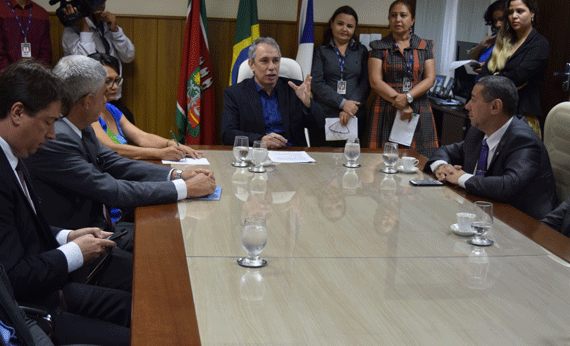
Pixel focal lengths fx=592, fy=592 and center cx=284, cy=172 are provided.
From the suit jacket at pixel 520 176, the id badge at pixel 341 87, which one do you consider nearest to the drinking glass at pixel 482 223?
the suit jacket at pixel 520 176

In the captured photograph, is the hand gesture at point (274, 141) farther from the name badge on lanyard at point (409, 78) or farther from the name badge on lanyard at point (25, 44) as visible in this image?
the name badge on lanyard at point (25, 44)

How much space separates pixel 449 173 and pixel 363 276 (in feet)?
4.03

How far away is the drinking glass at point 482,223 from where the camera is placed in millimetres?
1883

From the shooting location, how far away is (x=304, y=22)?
16.3ft

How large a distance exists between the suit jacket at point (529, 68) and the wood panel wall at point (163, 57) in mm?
1876

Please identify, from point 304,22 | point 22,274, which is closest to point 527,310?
point 22,274

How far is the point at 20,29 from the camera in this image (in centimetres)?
466

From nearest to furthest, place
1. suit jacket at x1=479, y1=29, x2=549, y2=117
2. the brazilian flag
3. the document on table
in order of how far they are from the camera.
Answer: the document on table → suit jacket at x1=479, y1=29, x2=549, y2=117 → the brazilian flag

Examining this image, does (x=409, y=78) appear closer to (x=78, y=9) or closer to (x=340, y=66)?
(x=340, y=66)

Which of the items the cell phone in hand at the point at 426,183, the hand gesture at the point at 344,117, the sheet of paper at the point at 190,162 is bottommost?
the sheet of paper at the point at 190,162

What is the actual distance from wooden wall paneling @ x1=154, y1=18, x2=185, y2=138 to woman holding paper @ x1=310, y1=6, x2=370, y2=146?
1364 millimetres

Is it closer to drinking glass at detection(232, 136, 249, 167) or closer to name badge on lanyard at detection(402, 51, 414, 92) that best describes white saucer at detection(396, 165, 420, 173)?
drinking glass at detection(232, 136, 249, 167)

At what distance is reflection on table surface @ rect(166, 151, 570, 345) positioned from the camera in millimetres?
1297

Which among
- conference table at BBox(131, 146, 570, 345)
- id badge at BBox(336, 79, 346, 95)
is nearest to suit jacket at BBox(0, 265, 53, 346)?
conference table at BBox(131, 146, 570, 345)
